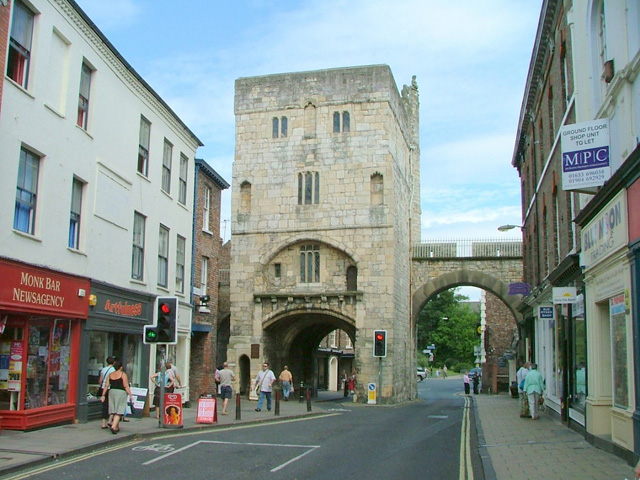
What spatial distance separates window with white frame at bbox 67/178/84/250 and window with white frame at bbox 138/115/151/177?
368 centimetres

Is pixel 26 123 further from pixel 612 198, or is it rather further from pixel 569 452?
pixel 569 452

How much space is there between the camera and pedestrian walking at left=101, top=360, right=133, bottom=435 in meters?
14.2

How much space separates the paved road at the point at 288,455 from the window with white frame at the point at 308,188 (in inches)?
635

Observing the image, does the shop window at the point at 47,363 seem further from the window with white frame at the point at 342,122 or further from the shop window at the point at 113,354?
the window with white frame at the point at 342,122

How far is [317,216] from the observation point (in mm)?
33031

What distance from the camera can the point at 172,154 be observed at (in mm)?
22891

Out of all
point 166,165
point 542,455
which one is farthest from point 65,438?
point 166,165

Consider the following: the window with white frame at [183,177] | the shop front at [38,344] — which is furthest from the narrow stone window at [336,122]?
the shop front at [38,344]

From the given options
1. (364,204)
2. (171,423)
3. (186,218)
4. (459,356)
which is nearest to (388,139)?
(364,204)

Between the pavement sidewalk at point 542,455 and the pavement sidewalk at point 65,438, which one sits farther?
the pavement sidewalk at point 65,438

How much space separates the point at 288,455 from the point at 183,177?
13.7m

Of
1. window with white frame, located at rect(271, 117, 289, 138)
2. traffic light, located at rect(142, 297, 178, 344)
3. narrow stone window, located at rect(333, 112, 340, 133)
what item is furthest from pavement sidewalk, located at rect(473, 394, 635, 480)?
window with white frame, located at rect(271, 117, 289, 138)

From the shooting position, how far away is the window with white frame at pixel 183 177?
78.1ft

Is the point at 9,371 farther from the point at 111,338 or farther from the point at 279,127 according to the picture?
the point at 279,127
